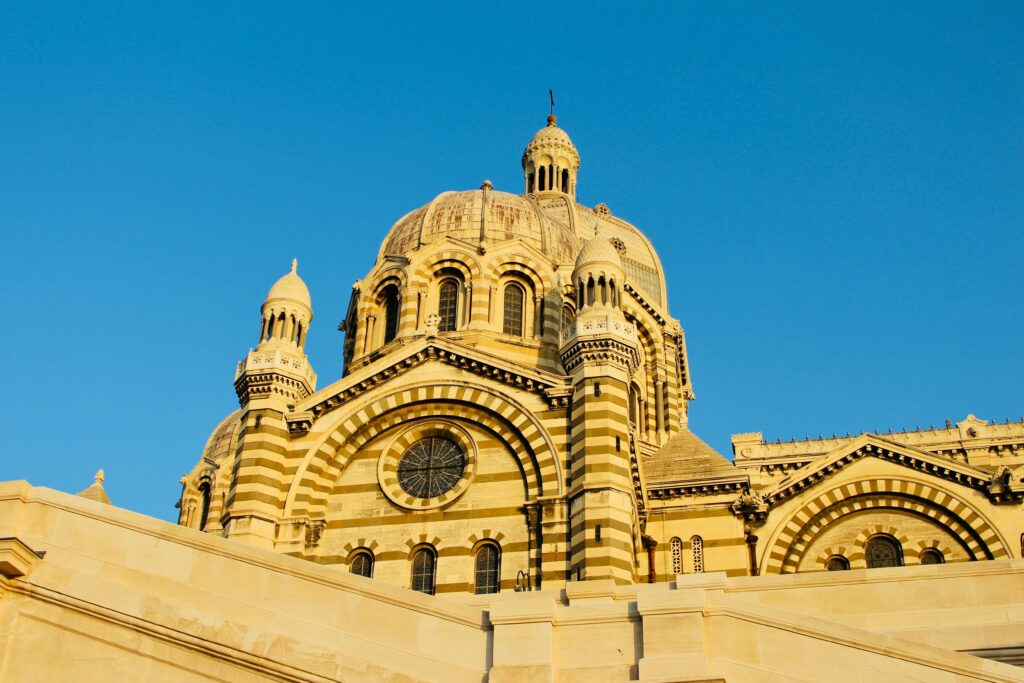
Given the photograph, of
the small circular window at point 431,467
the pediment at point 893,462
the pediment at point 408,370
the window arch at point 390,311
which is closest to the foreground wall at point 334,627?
the small circular window at point 431,467

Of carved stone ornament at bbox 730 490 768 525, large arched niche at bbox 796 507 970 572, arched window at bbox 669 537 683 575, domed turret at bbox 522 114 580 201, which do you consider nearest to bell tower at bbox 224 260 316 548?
arched window at bbox 669 537 683 575

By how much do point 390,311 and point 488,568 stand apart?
10801 mm

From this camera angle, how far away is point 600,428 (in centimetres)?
2553

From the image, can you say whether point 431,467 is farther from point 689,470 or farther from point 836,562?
point 836,562

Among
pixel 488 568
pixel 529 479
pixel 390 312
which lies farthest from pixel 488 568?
pixel 390 312

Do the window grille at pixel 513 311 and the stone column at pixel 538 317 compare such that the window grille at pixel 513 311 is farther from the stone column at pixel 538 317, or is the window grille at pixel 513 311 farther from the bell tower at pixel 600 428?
the bell tower at pixel 600 428

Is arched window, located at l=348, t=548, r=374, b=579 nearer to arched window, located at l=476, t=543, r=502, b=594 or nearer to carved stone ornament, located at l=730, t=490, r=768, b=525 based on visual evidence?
arched window, located at l=476, t=543, r=502, b=594

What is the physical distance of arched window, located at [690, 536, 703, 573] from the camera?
29314 mm

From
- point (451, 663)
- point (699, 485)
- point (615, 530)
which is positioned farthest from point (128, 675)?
point (699, 485)

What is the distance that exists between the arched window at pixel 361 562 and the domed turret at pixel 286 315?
5552 millimetres

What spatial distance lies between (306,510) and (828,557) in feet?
39.9

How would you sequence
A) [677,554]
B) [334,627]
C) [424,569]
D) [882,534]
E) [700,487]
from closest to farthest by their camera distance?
[334,627] → [424,569] → [882,534] → [677,554] → [700,487]

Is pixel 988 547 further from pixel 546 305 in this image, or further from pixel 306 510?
pixel 306 510

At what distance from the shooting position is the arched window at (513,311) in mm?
33125
